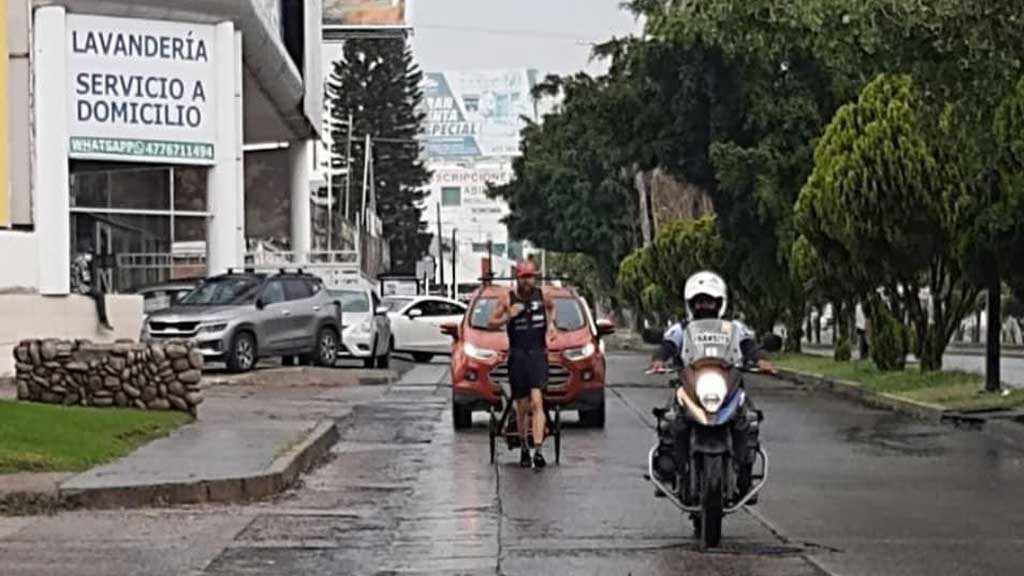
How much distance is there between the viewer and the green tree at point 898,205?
2780 centimetres

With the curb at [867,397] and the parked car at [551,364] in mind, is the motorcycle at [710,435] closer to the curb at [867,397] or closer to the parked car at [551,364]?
the parked car at [551,364]

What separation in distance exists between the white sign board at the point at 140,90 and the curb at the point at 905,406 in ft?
40.8

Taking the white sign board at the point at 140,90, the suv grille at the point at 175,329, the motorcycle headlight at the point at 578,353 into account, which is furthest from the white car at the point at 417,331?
the motorcycle headlight at the point at 578,353

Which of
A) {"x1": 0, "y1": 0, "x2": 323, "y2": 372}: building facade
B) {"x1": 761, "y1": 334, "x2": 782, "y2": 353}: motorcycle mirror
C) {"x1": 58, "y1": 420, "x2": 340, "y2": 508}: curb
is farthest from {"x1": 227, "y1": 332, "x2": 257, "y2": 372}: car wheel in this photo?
{"x1": 761, "y1": 334, "x2": 782, "y2": 353}: motorcycle mirror

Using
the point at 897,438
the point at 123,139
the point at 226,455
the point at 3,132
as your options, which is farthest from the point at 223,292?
the point at 226,455

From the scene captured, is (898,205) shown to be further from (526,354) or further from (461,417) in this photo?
(526,354)

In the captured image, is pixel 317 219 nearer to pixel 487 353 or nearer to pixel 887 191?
pixel 887 191

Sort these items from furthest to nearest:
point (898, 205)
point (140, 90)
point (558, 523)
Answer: point (140, 90) < point (898, 205) < point (558, 523)

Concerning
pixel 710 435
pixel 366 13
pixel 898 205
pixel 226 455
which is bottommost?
pixel 226 455

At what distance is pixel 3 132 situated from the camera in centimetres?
2791

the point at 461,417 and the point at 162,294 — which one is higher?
the point at 162,294

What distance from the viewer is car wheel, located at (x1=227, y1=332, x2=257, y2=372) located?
101 feet

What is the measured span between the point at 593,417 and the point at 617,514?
8.42m

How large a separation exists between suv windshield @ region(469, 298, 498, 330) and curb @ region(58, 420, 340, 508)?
5910 millimetres
